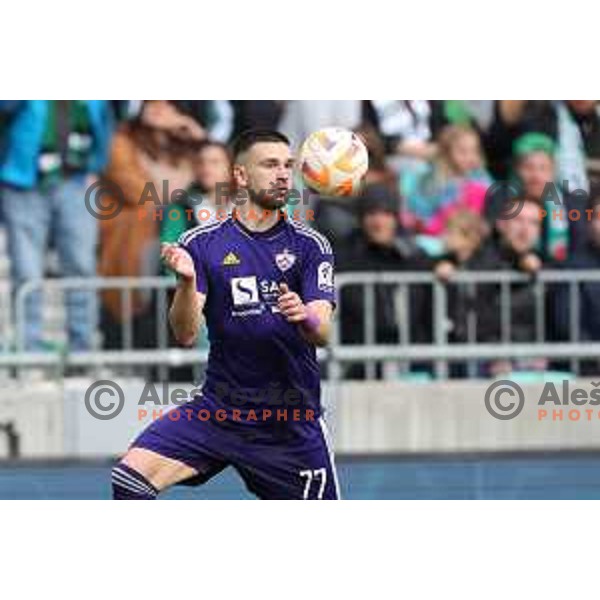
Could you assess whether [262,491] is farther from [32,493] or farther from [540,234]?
[540,234]

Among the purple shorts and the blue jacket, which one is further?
the blue jacket

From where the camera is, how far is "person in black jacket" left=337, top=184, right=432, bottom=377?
17109 millimetres

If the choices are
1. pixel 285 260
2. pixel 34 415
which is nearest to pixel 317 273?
pixel 285 260

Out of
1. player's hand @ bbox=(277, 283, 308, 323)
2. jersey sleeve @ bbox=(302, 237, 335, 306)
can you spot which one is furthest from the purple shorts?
player's hand @ bbox=(277, 283, 308, 323)

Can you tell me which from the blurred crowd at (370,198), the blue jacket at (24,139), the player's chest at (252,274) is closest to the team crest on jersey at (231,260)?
the player's chest at (252,274)

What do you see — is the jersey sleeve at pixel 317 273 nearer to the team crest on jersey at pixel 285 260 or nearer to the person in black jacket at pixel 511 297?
the team crest on jersey at pixel 285 260

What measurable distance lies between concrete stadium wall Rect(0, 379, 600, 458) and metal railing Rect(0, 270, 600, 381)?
0.68 feet

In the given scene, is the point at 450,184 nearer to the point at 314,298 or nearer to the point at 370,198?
the point at 370,198

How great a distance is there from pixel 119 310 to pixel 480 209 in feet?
9.38

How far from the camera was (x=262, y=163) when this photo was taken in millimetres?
10305

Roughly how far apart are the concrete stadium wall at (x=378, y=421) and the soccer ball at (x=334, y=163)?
643 cm

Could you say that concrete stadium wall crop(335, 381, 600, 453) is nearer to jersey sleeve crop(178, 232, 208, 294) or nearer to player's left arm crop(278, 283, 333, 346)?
jersey sleeve crop(178, 232, 208, 294)

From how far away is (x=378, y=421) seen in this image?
1744 centimetres

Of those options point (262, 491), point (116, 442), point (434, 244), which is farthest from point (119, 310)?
point (262, 491)
